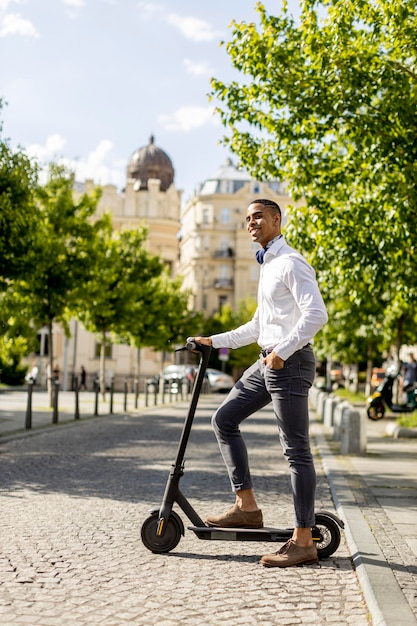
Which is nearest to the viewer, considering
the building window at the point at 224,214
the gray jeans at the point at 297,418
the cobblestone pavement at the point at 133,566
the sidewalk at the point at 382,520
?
the cobblestone pavement at the point at 133,566

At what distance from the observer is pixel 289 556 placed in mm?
5531

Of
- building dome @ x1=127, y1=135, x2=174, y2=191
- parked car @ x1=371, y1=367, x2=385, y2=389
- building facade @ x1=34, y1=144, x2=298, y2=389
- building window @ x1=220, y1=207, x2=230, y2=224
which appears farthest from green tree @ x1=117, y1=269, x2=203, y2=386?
building window @ x1=220, y1=207, x2=230, y2=224

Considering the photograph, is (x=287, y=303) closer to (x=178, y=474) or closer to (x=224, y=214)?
(x=178, y=474)

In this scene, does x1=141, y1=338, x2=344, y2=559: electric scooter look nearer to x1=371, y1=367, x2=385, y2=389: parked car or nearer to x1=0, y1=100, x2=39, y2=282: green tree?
x1=0, y1=100, x2=39, y2=282: green tree

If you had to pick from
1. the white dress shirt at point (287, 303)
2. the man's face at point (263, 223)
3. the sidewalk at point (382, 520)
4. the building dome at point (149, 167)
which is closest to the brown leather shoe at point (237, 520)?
the sidewalk at point (382, 520)

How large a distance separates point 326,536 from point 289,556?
41 cm

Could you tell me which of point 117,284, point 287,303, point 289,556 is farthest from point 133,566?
point 117,284

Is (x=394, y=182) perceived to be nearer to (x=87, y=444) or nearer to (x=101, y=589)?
(x=87, y=444)

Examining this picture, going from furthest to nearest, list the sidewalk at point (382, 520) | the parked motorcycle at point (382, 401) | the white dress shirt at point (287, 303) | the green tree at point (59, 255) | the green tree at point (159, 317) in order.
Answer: the green tree at point (159, 317) → the parked motorcycle at point (382, 401) → the green tree at point (59, 255) → the white dress shirt at point (287, 303) → the sidewalk at point (382, 520)

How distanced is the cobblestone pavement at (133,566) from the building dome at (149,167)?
6771cm

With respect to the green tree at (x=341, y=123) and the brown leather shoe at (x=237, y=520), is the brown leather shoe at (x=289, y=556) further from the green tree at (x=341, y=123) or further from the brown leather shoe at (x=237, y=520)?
the green tree at (x=341, y=123)

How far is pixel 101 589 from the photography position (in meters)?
4.99

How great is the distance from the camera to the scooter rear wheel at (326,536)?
5.81m

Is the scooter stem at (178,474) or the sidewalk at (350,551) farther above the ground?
the scooter stem at (178,474)
